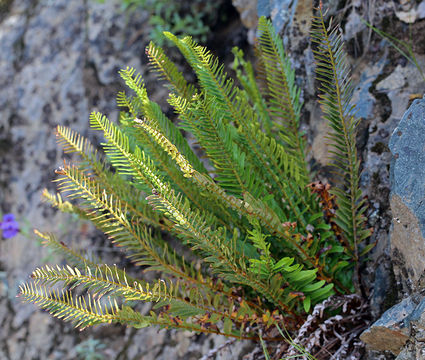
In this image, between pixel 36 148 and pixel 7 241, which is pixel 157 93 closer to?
pixel 36 148

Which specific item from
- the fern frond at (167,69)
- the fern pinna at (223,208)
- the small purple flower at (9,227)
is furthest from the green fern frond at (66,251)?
the small purple flower at (9,227)

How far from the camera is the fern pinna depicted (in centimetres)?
118

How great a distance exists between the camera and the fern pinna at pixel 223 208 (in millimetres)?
1184

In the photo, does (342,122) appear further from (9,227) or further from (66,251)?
(9,227)

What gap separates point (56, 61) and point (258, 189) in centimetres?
244

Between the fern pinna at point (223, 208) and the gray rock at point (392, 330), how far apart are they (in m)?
0.20

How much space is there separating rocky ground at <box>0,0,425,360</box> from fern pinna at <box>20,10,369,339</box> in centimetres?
20

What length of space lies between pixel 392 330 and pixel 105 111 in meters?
2.27

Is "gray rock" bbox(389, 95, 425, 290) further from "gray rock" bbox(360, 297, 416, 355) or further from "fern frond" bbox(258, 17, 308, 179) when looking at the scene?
"fern frond" bbox(258, 17, 308, 179)

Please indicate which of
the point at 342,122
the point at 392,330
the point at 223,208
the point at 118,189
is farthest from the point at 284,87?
the point at 392,330

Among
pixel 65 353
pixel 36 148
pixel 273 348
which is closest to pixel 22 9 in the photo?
pixel 36 148

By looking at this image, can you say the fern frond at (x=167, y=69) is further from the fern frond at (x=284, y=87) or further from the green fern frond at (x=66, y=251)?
the green fern frond at (x=66, y=251)

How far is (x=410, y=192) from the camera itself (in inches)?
46.4

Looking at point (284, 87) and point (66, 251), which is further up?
point (284, 87)
